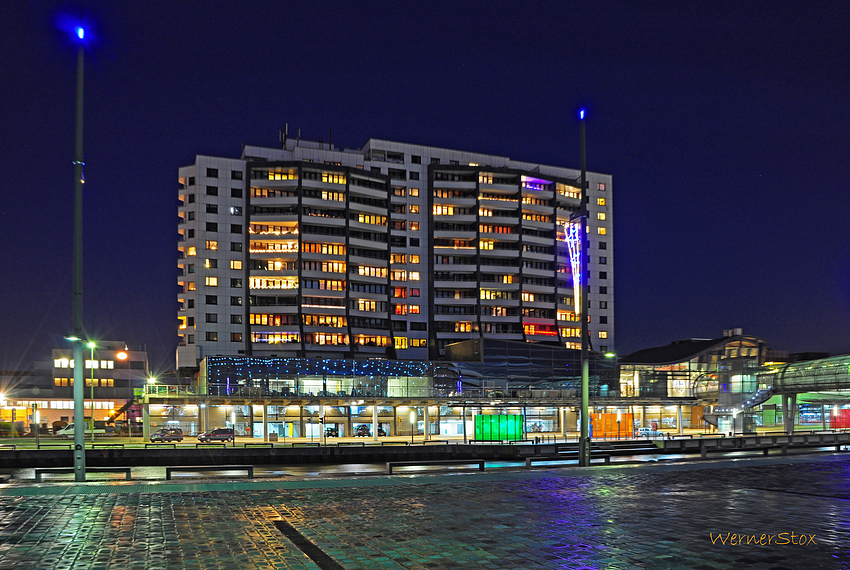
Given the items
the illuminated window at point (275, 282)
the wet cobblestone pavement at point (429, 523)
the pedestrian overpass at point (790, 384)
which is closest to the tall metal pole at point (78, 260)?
the wet cobblestone pavement at point (429, 523)

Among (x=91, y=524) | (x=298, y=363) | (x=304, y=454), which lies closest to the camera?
(x=91, y=524)

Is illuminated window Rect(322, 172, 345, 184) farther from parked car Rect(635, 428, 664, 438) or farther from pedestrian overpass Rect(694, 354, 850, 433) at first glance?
parked car Rect(635, 428, 664, 438)

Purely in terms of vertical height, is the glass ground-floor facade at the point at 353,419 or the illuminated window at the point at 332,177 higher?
the illuminated window at the point at 332,177

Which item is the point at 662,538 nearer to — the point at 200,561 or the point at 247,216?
the point at 200,561

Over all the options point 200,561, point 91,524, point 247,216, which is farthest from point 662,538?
point 247,216

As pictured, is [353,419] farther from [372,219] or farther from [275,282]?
[372,219]

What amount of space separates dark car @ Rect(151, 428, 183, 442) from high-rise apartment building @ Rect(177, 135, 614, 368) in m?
34.8

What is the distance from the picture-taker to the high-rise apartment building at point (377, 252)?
110m

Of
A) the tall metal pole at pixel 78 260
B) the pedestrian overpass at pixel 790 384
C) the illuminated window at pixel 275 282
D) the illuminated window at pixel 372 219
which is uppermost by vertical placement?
the illuminated window at pixel 372 219

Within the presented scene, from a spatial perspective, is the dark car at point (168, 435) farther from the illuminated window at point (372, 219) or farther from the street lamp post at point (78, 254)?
the illuminated window at point (372, 219)

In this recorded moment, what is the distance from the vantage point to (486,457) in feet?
165

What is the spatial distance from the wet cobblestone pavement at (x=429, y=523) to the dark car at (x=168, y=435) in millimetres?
47135

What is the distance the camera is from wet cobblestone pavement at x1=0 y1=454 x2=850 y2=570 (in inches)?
488

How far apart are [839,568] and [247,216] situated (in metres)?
107
